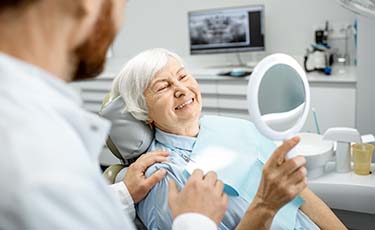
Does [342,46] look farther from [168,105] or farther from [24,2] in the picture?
[24,2]

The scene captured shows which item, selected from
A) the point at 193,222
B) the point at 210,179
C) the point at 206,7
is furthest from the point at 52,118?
the point at 206,7

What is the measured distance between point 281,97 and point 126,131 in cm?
66

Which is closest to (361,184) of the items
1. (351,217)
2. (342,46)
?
(351,217)

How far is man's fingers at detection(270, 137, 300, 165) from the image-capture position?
3.64ft

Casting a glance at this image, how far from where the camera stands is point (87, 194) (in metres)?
0.58

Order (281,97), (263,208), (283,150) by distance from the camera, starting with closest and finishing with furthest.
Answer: (283,150) < (263,208) < (281,97)

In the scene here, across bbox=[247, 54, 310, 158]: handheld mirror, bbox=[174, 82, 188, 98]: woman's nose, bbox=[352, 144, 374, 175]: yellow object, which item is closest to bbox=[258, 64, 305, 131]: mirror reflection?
bbox=[247, 54, 310, 158]: handheld mirror

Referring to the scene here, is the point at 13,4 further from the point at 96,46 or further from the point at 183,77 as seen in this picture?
the point at 183,77

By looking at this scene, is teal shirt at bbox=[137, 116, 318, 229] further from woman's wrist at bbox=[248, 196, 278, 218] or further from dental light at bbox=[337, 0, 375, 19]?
dental light at bbox=[337, 0, 375, 19]

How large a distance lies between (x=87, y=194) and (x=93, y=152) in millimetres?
122

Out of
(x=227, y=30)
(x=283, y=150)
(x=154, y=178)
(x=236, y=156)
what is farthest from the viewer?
(x=227, y=30)

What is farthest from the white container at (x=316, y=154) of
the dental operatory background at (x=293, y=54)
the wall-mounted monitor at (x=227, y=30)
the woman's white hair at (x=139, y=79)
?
the wall-mounted monitor at (x=227, y=30)

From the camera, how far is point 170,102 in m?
1.66

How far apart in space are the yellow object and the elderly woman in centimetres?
27
